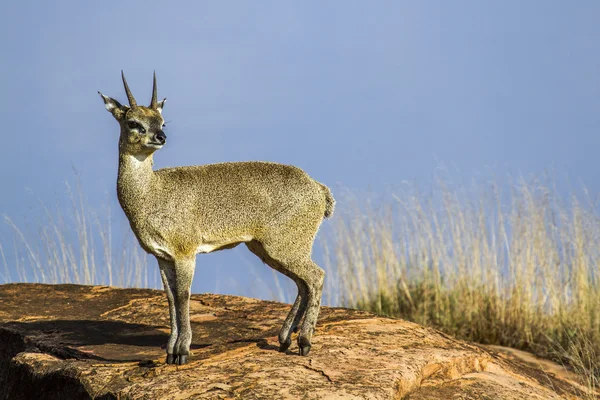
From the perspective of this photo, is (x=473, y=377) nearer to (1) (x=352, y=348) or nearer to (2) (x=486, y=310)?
(1) (x=352, y=348)

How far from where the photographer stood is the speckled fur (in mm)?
5281

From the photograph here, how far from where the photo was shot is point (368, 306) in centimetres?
1071

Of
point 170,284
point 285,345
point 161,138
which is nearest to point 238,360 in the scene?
point 285,345

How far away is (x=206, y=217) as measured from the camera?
5.35m

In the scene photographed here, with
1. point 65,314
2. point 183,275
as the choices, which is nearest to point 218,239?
point 183,275

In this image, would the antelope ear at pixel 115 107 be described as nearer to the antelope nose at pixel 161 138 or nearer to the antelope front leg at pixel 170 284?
the antelope nose at pixel 161 138

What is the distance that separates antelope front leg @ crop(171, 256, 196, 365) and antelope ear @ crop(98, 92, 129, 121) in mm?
1068

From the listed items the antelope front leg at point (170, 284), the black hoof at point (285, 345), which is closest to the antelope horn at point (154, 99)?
the antelope front leg at point (170, 284)

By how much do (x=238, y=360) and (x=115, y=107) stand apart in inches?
75.9

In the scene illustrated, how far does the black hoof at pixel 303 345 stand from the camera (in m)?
5.40

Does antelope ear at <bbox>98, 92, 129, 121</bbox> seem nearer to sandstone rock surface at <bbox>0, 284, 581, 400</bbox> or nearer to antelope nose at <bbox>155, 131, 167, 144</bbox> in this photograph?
antelope nose at <bbox>155, 131, 167, 144</bbox>

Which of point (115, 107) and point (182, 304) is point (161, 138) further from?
point (182, 304)

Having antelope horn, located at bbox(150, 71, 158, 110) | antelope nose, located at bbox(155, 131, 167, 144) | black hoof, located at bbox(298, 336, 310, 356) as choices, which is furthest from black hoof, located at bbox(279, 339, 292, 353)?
antelope horn, located at bbox(150, 71, 158, 110)

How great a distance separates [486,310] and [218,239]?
597cm
